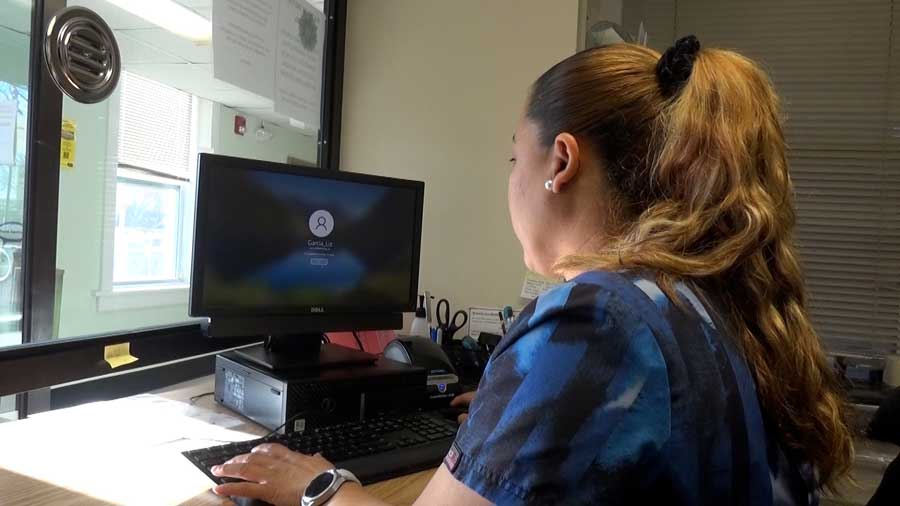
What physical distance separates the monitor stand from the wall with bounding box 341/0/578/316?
0.76 metres

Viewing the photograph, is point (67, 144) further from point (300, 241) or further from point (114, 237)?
point (114, 237)

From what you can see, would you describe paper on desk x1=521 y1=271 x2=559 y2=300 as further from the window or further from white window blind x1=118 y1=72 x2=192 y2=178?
white window blind x1=118 y1=72 x2=192 y2=178

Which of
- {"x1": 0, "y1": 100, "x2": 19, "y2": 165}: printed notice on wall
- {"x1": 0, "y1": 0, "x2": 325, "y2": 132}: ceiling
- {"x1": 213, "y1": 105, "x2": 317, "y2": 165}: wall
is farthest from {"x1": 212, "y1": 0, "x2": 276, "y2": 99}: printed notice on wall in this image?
{"x1": 0, "y1": 100, "x2": 19, "y2": 165}: printed notice on wall

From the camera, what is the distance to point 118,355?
1.43 m

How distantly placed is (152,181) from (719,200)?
3756mm

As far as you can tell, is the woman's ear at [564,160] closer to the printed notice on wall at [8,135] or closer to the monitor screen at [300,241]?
the monitor screen at [300,241]

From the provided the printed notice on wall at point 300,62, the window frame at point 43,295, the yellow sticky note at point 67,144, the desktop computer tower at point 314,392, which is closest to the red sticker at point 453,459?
the desktop computer tower at point 314,392

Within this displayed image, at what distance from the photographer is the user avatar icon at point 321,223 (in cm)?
144

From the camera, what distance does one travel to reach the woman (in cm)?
55

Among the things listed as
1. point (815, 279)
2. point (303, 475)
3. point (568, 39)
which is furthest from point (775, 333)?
point (815, 279)

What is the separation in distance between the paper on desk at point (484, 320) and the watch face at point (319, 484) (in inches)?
49.9

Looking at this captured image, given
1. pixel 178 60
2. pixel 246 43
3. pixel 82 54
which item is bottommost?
pixel 82 54

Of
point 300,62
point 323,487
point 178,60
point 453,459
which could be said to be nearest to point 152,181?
point 178,60

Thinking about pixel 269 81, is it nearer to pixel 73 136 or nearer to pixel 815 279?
pixel 73 136
